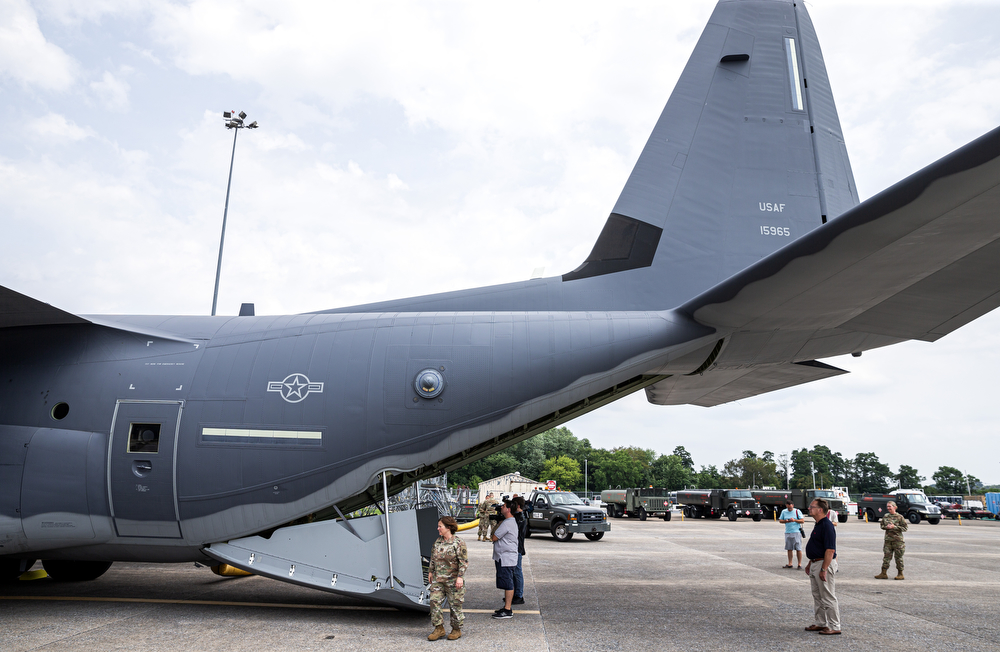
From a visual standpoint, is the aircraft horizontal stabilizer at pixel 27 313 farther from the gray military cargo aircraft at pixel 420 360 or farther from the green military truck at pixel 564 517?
the green military truck at pixel 564 517

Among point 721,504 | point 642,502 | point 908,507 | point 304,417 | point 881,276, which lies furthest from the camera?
point 721,504

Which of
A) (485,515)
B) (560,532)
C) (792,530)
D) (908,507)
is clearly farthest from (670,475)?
(792,530)

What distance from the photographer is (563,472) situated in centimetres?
9525

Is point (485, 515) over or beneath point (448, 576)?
beneath

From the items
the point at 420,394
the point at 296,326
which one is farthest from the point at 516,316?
the point at 296,326

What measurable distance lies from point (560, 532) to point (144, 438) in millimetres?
15001

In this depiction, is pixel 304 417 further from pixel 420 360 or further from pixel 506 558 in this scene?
pixel 506 558

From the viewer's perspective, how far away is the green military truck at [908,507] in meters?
33.4

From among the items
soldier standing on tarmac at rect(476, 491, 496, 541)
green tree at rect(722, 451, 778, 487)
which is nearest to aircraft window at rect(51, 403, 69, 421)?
soldier standing on tarmac at rect(476, 491, 496, 541)

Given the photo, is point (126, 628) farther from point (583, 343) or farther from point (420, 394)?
point (583, 343)

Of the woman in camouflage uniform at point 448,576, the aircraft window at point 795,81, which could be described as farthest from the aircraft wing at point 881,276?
the woman in camouflage uniform at point 448,576

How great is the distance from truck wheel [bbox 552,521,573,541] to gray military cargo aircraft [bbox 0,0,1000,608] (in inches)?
489

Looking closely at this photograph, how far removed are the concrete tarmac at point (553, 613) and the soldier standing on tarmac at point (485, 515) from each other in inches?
133

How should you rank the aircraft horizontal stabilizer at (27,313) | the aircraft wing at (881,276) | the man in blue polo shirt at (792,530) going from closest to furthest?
the aircraft wing at (881,276), the aircraft horizontal stabilizer at (27,313), the man in blue polo shirt at (792,530)
